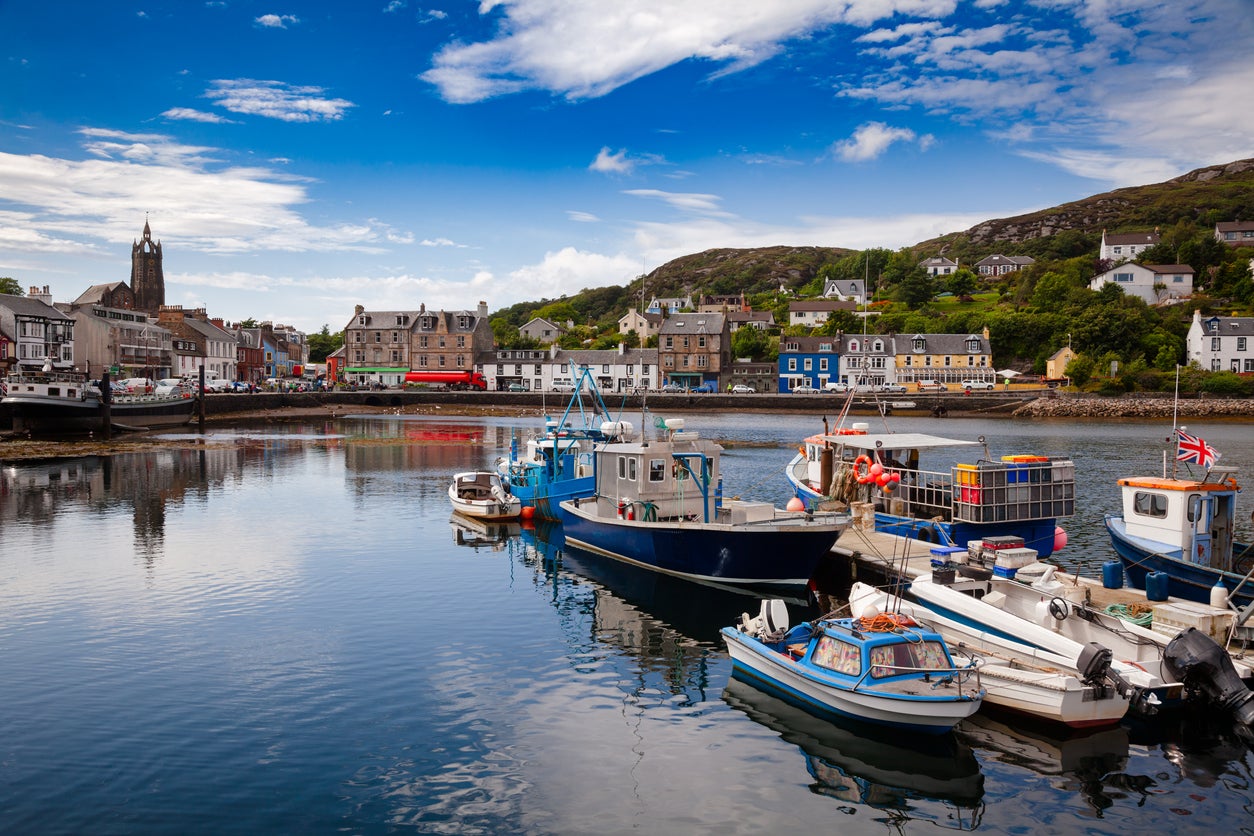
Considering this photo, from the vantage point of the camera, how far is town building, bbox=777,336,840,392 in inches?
4505

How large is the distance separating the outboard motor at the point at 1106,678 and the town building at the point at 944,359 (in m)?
101

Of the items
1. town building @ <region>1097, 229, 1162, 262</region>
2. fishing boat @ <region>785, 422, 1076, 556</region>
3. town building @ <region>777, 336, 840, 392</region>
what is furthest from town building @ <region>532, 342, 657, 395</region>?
town building @ <region>1097, 229, 1162, 262</region>

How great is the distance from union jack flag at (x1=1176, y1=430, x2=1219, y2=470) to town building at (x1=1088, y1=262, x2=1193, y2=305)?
408 ft

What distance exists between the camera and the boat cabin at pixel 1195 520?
21109mm

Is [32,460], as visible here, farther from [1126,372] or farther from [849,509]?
[1126,372]

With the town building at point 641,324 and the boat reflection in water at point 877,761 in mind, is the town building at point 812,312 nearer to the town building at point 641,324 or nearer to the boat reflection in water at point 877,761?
the town building at point 641,324

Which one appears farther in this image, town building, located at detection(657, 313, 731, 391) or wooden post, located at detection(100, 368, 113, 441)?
town building, located at detection(657, 313, 731, 391)

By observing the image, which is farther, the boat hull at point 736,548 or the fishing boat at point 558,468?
the fishing boat at point 558,468

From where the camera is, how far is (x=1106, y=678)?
14367 millimetres

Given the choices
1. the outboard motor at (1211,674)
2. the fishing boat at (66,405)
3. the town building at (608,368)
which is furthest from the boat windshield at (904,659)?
the town building at (608,368)

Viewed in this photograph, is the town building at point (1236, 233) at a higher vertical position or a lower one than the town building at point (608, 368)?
higher

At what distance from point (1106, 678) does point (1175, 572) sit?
24.2 feet

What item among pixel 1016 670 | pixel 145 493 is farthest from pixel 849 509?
pixel 145 493

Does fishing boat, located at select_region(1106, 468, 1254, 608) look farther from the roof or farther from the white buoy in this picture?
the roof
